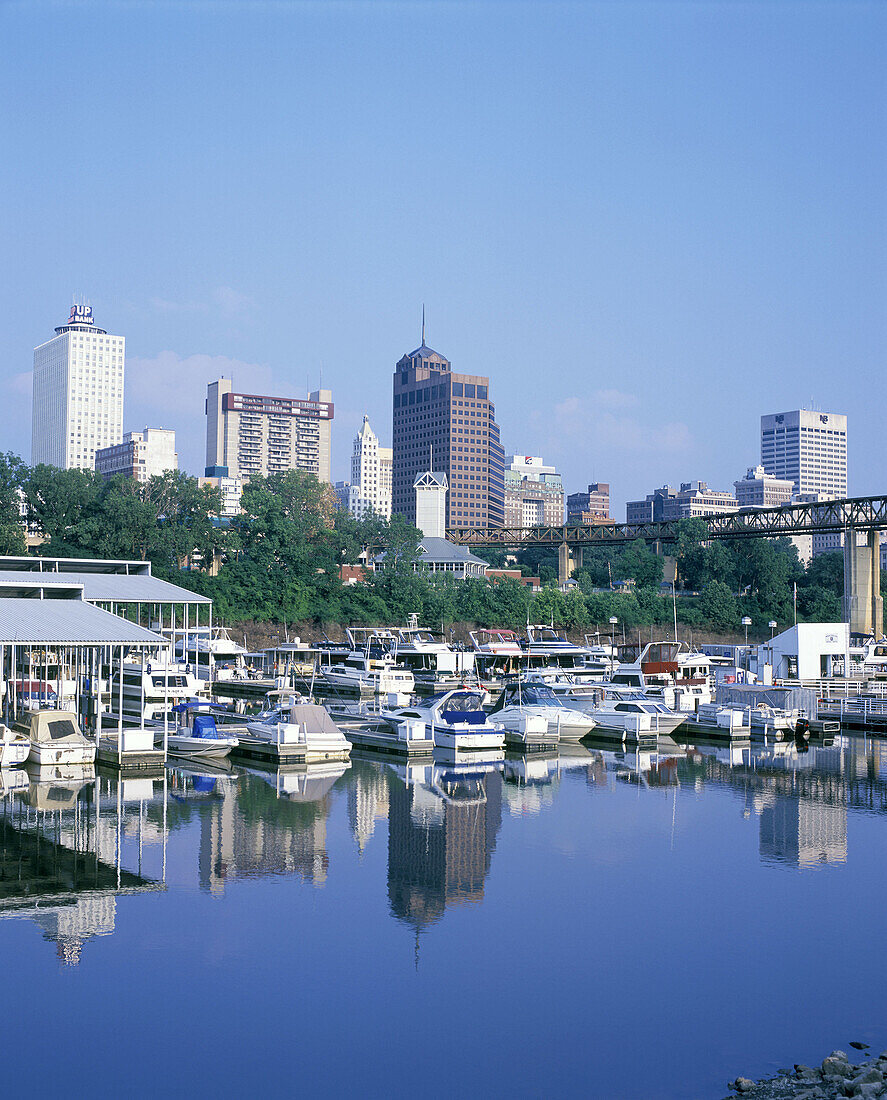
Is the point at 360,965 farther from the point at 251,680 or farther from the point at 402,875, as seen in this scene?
the point at 251,680

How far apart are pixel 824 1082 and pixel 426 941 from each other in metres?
8.07

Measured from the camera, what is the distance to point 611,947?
20.3m

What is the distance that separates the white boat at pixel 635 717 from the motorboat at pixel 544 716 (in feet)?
2.36

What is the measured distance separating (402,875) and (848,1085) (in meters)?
12.8

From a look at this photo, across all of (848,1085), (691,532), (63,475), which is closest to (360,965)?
(848,1085)

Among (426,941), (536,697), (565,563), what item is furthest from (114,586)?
(565,563)

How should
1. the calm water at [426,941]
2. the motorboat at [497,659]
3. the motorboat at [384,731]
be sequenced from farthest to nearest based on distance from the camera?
the motorboat at [497,659] → the motorboat at [384,731] → the calm water at [426,941]

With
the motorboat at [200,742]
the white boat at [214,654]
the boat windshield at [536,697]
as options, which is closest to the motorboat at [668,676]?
the boat windshield at [536,697]

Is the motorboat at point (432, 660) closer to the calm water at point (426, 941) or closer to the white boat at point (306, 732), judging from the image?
the white boat at point (306, 732)

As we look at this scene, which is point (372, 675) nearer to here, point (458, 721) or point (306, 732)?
point (458, 721)

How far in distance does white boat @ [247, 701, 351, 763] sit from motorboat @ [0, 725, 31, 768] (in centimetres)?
846

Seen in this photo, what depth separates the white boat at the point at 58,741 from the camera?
34781 millimetres

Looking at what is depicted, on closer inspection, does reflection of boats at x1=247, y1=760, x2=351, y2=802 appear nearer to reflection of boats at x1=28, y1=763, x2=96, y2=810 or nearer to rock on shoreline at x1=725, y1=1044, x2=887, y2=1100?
reflection of boats at x1=28, y1=763, x2=96, y2=810

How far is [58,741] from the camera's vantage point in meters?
35.1
